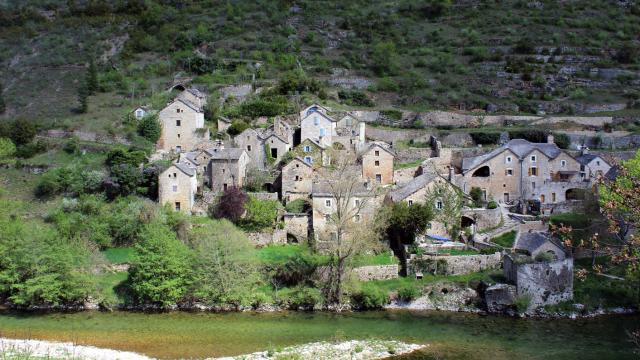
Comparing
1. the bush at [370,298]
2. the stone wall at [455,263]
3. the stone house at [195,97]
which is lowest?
the bush at [370,298]

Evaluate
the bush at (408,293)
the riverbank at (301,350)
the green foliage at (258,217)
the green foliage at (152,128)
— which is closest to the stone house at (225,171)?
the green foliage at (258,217)

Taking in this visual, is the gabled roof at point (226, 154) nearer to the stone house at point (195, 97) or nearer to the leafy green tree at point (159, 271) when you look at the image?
the stone house at point (195, 97)

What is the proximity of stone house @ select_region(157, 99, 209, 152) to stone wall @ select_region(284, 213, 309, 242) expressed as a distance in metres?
11.0

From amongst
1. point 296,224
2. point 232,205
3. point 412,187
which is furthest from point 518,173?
point 232,205

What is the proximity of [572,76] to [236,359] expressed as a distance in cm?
5139

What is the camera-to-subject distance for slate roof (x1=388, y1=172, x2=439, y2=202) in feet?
143

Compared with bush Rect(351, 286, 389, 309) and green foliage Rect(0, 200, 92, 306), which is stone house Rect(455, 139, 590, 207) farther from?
green foliage Rect(0, 200, 92, 306)

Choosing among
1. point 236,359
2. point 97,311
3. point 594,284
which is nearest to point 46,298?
point 97,311

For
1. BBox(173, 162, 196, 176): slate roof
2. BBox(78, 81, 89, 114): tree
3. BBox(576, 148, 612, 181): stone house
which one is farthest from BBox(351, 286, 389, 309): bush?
BBox(78, 81, 89, 114): tree

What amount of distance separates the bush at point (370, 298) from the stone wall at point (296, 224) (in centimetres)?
635

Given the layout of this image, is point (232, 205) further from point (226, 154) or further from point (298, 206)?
point (226, 154)

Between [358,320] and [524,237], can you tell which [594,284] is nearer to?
[524,237]

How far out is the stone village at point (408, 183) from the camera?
4025 centimetres

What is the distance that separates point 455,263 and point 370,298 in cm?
555
